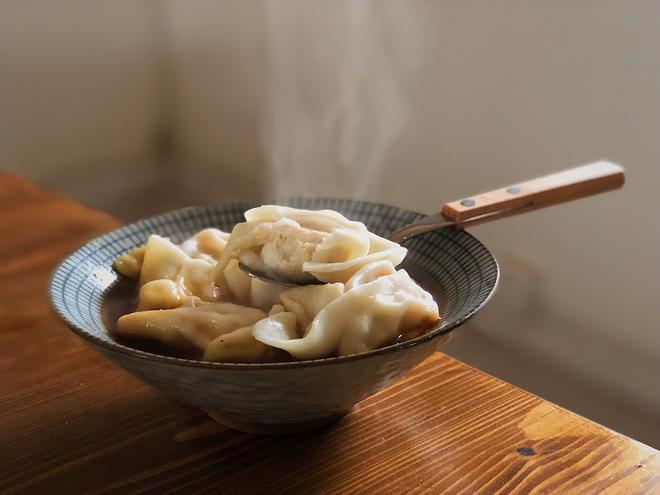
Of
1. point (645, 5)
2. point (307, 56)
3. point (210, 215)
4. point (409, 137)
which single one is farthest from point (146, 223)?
point (307, 56)

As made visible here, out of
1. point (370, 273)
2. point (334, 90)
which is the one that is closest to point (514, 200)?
point (370, 273)

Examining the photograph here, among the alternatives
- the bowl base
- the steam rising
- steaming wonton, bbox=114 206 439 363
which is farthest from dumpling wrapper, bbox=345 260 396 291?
the steam rising

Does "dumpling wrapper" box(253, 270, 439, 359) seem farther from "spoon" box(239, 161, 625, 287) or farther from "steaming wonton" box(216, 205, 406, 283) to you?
"spoon" box(239, 161, 625, 287)

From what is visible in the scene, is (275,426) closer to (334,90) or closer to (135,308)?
(135,308)

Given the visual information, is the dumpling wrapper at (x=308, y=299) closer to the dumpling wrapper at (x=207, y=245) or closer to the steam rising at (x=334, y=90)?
the dumpling wrapper at (x=207, y=245)

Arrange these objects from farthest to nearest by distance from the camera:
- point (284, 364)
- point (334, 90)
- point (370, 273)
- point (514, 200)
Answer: point (334, 90), point (514, 200), point (370, 273), point (284, 364)
